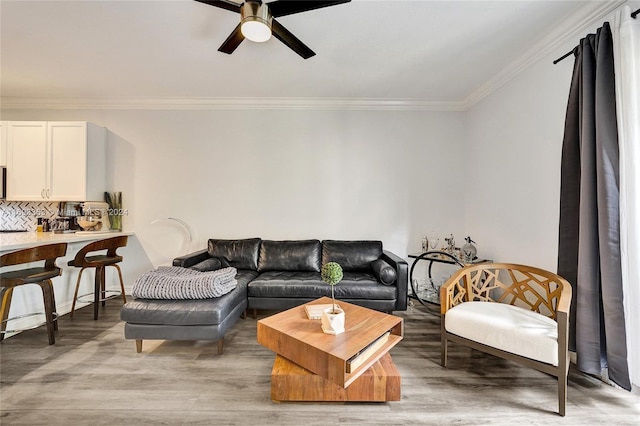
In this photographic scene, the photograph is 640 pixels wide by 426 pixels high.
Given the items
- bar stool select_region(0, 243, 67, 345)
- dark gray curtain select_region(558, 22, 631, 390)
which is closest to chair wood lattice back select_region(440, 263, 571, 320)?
dark gray curtain select_region(558, 22, 631, 390)

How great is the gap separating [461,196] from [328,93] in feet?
8.05

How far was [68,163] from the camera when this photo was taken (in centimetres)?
341

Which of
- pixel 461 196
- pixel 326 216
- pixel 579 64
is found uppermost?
pixel 579 64

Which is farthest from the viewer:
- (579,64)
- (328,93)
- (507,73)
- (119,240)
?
(328,93)

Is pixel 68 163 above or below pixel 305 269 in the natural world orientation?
above

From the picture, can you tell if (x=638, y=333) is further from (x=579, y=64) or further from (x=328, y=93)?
(x=328, y=93)

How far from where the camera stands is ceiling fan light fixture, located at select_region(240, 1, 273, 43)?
165cm

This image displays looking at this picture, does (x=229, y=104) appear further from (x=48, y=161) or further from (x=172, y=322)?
(x=172, y=322)

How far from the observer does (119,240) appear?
122 inches

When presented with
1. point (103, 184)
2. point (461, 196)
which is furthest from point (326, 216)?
point (103, 184)

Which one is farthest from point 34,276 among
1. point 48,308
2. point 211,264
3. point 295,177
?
point 295,177

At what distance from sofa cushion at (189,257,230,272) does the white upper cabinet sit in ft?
6.46

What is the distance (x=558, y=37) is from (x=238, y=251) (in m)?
3.98

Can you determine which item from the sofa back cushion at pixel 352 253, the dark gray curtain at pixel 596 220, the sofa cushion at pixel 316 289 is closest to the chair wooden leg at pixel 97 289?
the sofa cushion at pixel 316 289
